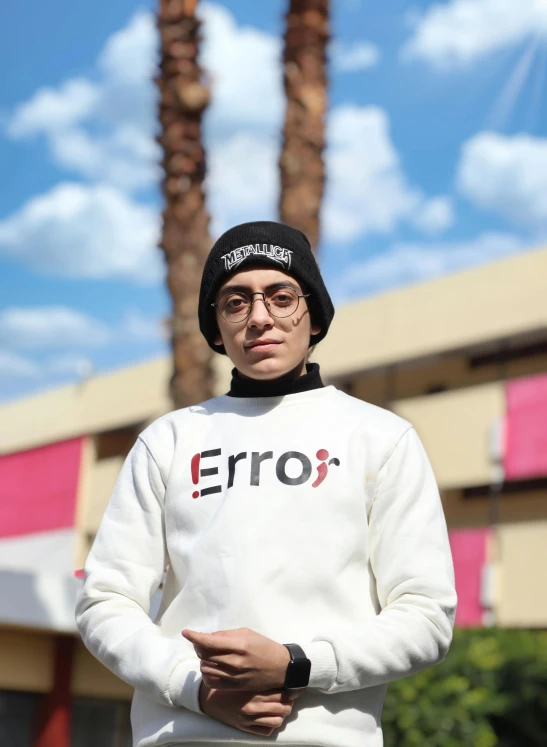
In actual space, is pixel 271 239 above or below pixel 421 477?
above

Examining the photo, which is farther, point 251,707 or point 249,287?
point 249,287

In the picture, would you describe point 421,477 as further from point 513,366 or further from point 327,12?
point 513,366

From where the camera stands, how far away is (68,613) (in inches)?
509

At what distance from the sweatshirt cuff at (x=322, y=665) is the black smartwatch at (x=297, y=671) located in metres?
0.01

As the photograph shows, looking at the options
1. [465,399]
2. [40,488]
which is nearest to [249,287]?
[465,399]

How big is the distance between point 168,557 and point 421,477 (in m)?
0.60

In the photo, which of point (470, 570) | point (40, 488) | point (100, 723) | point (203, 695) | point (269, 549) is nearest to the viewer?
point (203, 695)

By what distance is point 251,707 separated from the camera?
2262 mm

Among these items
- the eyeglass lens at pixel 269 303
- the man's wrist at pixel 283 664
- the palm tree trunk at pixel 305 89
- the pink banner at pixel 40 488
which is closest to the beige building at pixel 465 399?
the palm tree trunk at pixel 305 89

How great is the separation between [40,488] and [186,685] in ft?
93.9

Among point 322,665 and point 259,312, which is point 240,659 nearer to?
point 322,665

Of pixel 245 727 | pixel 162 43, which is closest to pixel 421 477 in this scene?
pixel 245 727

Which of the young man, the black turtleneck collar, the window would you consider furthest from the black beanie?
the window

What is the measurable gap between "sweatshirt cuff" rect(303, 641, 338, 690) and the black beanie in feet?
2.65
